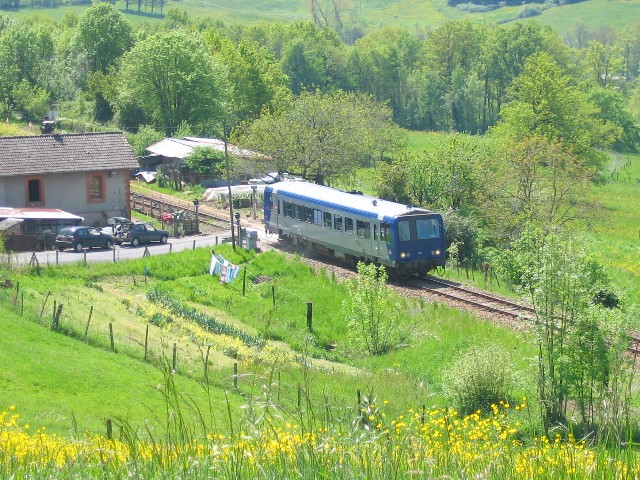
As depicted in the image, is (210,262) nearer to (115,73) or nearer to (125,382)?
(125,382)

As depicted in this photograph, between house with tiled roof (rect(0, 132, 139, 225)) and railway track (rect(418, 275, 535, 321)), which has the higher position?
house with tiled roof (rect(0, 132, 139, 225))

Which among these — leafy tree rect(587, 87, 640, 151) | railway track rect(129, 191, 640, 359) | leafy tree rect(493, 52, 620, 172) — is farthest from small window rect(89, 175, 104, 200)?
leafy tree rect(587, 87, 640, 151)

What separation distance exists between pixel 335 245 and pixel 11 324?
17458mm

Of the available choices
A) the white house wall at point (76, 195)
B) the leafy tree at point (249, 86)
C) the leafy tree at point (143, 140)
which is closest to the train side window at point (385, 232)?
the white house wall at point (76, 195)

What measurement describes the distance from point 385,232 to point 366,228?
4.06 feet

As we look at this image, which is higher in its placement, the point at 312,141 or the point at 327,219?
the point at 312,141

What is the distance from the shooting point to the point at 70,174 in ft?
157

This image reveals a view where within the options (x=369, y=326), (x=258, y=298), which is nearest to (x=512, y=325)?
(x=369, y=326)

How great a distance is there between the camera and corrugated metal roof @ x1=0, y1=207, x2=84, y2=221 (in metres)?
42.5

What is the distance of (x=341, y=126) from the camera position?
62.8 metres

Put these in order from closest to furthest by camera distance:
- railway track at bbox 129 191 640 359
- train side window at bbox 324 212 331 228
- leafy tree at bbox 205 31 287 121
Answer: railway track at bbox 129 191 640 359, train side window at bbox 324 212 331 228, leafy tree at bbox 205 31 287 121

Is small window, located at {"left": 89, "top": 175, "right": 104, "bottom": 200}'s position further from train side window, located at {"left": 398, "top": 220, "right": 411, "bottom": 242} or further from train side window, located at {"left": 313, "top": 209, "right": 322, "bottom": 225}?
train side window, located at {"left": 398, "top": 220, "right": 411, "bottom": 242}

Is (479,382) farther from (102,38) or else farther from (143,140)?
(102,38)

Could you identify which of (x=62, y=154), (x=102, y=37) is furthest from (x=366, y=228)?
(x=102, y=37)
